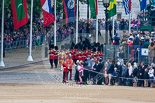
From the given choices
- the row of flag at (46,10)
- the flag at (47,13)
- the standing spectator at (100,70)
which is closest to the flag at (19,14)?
the row of flag at (46,10)

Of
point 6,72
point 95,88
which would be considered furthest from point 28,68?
point 95,88

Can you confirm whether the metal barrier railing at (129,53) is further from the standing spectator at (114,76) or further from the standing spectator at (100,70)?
the standing spectator at (114,76)

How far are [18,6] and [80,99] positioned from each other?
1587cm

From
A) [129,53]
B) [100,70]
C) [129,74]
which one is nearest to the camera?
[129,74]

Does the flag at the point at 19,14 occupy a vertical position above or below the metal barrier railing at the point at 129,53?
above

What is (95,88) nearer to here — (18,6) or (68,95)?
(68,95)

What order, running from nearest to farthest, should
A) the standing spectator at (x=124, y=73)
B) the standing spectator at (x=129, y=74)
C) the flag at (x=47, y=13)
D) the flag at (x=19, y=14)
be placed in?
the standing spectator at (x=129, y=74) < the standing spectator at (x=124, y=73) < the flag at (x=19, y=14) < the flag at (x=47, y=13)

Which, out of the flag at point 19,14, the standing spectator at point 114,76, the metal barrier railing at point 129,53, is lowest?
the standing spectator at point 114,76

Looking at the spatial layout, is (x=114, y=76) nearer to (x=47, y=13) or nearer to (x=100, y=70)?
(x=100, y=70)

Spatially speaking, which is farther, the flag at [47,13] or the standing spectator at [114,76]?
the flag at [47,13]

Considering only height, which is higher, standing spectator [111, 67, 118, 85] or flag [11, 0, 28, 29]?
flag [11, 0, 28, 29]

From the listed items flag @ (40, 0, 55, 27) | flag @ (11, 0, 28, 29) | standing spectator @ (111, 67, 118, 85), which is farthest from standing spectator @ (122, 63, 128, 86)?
flag @ (40, 0, 55, 27)

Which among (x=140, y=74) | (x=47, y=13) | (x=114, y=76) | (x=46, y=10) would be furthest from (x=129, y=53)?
(x=46, y=10)

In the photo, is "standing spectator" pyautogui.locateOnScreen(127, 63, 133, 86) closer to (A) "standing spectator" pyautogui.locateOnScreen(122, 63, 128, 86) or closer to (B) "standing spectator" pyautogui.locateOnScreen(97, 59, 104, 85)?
(A) "standing spectator" pyautogui.locateOnScreen(122, 63, 128, 86)
